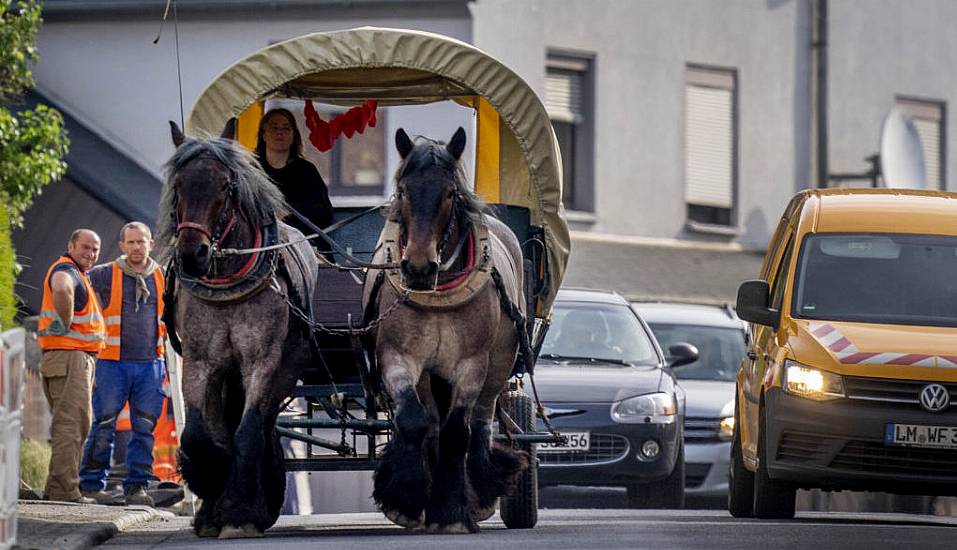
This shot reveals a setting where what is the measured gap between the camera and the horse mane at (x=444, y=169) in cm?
1266

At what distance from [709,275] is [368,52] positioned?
17.8 meters

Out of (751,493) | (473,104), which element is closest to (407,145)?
(473,104)

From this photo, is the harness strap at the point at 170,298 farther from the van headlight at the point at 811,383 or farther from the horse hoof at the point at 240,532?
the van headlight at the point at 811,383

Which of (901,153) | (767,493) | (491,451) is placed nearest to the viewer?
(491,451)

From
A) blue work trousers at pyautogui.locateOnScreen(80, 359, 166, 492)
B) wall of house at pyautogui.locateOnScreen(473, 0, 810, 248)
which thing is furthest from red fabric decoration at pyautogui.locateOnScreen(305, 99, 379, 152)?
wall of house at pyautogui.locateOnScreen(473, 0, 810, 248)

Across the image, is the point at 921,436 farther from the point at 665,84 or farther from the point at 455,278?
the point at 665,84

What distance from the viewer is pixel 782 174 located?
33.4 metres

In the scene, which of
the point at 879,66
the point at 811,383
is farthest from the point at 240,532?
the point at 879,66

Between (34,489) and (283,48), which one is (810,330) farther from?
(34,489)

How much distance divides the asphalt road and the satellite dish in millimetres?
15540

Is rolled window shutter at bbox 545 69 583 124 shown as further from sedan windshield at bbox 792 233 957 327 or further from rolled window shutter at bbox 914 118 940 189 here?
sedan windshield at bbox 792 233 957 327

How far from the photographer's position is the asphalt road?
12.2m

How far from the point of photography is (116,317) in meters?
17.2

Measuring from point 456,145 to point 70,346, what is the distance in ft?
16.9
